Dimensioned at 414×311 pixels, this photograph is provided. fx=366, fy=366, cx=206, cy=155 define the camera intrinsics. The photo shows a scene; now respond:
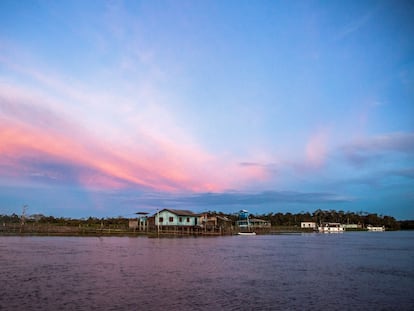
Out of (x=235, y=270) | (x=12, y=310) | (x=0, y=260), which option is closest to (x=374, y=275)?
(x=235, y=270)

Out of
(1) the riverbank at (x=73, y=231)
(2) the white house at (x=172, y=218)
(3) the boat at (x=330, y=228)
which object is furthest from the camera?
(3) the boat at (x=330, y=228)

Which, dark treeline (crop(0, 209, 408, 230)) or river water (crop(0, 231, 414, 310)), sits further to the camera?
dark treeline (crop(0, 209, 408, 230))

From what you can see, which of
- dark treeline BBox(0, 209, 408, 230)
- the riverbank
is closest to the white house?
the riverbank

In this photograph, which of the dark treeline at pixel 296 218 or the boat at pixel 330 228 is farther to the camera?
the boat at pixel 330 228

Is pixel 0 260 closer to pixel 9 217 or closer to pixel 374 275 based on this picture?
pixel 374 275

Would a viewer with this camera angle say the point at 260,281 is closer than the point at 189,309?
No

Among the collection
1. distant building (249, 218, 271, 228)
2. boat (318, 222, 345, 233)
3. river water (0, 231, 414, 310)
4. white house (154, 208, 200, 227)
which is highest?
white house (154, 208, 200, 227)

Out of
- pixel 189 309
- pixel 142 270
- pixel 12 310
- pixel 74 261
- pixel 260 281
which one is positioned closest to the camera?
pixel 12 310

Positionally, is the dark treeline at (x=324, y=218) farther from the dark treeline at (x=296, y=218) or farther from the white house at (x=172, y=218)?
the white house at (x=172, y=218)

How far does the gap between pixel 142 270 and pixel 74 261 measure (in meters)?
9.00

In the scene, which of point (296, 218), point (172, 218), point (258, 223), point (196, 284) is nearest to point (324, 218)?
point (296, 218)

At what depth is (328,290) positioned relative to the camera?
78.5 feet

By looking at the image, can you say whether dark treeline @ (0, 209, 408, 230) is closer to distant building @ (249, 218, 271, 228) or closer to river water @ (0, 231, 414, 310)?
distant building @ (249, 218, 271, 228)

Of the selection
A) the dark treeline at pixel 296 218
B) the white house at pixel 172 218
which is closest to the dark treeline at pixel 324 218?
the dark treeline at pixel 296 218
